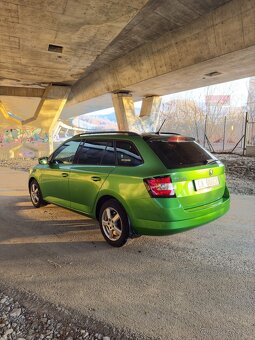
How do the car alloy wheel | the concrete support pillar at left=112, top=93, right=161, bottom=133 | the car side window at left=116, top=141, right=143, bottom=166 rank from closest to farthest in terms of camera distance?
the car side window at left=116, top=141, right=143, bottom=166
the car alloy wheel
the concrete support pillar at left=112, top=93, right=161, bottom=133

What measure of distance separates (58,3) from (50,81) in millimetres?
11504

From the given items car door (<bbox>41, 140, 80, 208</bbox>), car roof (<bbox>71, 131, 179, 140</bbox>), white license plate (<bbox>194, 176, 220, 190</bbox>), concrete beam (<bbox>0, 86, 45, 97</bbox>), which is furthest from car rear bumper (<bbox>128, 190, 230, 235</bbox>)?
concrete beam (<bbox>0, 86, 45, 97</bbox>)

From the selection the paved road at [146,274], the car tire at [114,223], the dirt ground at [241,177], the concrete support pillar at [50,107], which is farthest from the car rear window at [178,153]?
the concrete support pillar at [50,107]

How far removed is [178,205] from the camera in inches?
144

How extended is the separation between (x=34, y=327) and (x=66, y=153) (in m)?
3.38

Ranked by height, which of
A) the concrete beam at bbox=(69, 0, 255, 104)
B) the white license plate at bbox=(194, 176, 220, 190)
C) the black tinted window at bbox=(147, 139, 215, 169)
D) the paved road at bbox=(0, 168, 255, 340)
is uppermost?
the concrete beam at bbox=(69, 0, 255, 104)

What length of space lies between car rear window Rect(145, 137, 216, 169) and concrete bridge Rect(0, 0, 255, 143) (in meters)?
4.61

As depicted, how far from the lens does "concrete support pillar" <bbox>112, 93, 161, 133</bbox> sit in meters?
19.0

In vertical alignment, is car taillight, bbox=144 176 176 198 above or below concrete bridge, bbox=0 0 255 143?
below

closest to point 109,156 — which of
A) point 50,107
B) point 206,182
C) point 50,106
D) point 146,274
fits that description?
point 206,182

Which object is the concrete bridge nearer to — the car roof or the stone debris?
the car roof

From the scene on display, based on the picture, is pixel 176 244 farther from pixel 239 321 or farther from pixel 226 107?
pixel 226 107

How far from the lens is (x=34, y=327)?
8.01 ft

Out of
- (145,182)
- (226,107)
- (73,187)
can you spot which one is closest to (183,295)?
(145,182)
